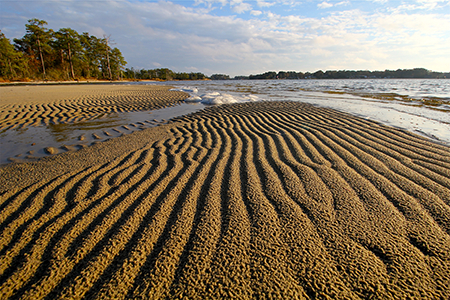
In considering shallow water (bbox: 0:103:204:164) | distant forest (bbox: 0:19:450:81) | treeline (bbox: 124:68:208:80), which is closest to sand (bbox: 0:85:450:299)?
shallow water (bbox: 0:103:204:164)

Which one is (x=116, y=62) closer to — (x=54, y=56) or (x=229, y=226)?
(x=54, y=56)

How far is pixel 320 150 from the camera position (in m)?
3.14

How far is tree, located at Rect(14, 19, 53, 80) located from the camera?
28514mm

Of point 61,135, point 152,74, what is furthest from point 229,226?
point 152,74

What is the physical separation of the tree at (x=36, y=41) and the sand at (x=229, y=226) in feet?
121

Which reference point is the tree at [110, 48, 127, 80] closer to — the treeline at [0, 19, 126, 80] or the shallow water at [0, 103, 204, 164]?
the treeline at [0, 19, 126, 80]

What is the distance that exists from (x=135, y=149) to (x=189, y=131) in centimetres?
151

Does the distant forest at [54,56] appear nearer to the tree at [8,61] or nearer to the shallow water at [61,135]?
the tree at [8,61]

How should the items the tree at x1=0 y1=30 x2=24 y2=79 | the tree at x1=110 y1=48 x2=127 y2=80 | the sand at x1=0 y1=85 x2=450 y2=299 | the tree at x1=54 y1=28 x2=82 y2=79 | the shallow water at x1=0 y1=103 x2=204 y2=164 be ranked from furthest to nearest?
the tree at x1=110 y1=48 x2=127 y2=80 < the tree at x1=54 y1=28 x2=82 y2=79 < the tree at x1=0 y1=30 x2=24 y2=79 < the shallow water at x1=0 y1=103 x2=204 y2=164 < the sand at x1=0 y1=85 x2=450 y2=299

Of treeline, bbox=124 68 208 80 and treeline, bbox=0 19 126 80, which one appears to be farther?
treeline, bbox=124 68 208 80

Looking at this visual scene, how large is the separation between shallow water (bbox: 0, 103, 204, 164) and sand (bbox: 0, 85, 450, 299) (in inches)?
28.6

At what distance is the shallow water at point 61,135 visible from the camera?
345 cm

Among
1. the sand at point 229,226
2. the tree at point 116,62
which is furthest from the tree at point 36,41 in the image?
the sand at point 229,226

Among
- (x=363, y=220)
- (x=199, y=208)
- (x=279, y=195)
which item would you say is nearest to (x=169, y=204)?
(x=199, y=208)
